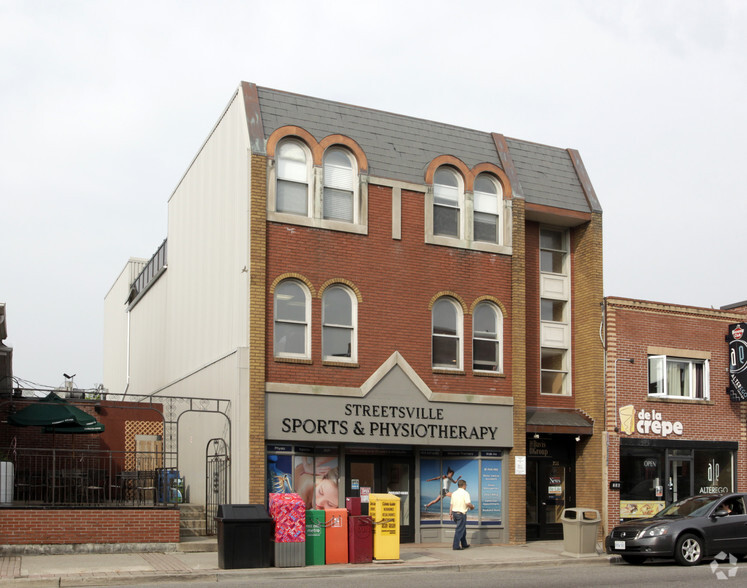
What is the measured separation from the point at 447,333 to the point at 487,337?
1.18 m

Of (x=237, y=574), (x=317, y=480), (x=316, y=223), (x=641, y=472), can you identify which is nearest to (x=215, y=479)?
(x=317, y=480)

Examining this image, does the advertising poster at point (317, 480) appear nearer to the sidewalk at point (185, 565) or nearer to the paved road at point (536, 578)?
the sidewalk at point (185, 565)

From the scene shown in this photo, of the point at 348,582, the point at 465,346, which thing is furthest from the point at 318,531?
the point at 465,346

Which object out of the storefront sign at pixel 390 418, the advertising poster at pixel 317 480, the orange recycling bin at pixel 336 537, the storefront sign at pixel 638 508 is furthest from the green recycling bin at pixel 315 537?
the storefront sign at pixel 638 508

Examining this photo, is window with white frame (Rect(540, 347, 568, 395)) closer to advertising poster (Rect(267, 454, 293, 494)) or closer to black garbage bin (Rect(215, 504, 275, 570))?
advertising poster (Rect(267, 454, 293, 494))

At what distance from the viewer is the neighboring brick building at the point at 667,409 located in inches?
1011

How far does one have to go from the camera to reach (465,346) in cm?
2425

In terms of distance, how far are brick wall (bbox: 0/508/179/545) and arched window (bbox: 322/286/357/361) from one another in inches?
208

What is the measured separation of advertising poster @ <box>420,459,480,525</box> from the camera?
2362cm

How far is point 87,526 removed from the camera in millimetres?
19391

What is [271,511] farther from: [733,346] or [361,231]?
[733,346]

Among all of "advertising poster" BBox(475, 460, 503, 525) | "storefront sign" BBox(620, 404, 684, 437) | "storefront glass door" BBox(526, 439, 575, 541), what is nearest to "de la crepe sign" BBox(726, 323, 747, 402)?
"storefront sign" BBox(620, 404, 684, 437)

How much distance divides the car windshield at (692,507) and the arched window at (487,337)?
230 inches

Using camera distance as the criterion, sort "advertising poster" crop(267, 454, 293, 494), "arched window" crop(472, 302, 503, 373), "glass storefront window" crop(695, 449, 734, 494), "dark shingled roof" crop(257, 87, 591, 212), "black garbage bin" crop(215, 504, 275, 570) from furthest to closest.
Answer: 1. "glass storefront window" crop(695, 449, 734, 494)
2. "arched window" crop(472, 302, 503, 373)
3. "dark shingled roof" crop(257, 87, 591, 212)
4. "advertising poster" crop(267, 454, 293, 494)
5. "black garbage bin" crop(215, 504, 275, 570)
